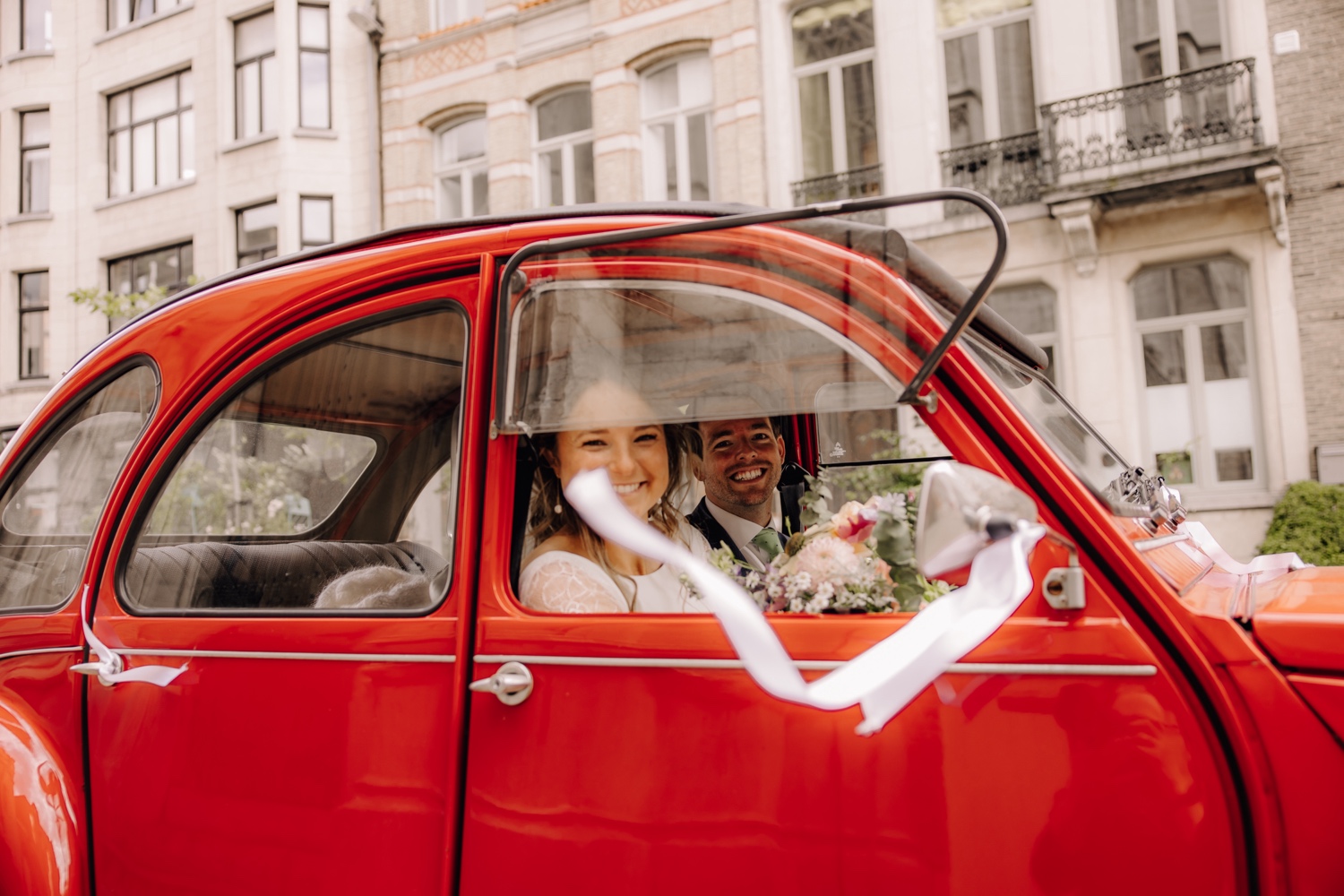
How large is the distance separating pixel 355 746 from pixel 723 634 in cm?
76

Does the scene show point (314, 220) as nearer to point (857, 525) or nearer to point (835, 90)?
point (835, 90)

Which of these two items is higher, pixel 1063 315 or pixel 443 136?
pixel 443 136

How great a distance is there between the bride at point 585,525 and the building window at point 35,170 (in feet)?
74.1

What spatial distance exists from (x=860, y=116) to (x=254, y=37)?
11863 mm

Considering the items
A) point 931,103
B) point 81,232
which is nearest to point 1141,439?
point 931,103

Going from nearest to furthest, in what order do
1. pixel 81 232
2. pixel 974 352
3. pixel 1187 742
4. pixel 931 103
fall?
pixel 1187 742
pixel 974 352
pixel 931 103
pixel 81 232

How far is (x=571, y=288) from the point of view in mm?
1829

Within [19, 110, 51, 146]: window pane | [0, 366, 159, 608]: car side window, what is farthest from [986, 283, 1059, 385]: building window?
[19, 110, 51, 146]: window pane

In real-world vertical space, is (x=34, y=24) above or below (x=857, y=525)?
above

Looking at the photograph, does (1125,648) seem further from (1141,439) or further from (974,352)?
(1141,439)

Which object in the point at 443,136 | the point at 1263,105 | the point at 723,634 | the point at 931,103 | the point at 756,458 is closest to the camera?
the point at 723,634

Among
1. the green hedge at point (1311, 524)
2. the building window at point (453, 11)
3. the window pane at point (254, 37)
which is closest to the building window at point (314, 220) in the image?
the window pane at point (254, 37)

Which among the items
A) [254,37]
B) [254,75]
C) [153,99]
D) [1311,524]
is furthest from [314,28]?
[1311,524]

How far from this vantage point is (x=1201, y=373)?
36.1 ft
